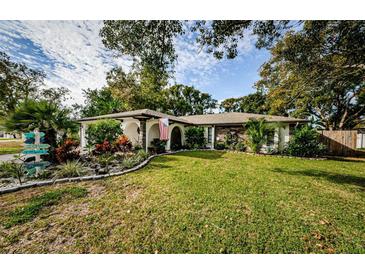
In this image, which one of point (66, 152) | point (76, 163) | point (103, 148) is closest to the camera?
point (76, 163)

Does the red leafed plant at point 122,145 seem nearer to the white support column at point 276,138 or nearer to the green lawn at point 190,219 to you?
the green lawn at point 190,219

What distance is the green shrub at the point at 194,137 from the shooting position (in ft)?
47.9

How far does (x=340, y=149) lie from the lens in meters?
12.1

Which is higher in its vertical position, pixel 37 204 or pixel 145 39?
pixel 145 39

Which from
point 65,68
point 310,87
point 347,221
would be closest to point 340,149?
point 310,87

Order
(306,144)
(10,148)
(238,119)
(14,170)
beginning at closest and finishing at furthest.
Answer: (14,170), (306,144), (10,148), (238,119)

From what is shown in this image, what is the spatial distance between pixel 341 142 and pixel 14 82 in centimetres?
3258

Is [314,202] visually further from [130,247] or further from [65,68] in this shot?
[65,68]

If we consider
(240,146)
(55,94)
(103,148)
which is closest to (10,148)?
(55,94)

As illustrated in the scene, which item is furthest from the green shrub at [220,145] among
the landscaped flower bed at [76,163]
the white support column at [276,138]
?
the landscaped flower bed at [76,163]

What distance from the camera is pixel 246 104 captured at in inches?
1220

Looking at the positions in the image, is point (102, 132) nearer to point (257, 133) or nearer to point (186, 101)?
point (257, 133)

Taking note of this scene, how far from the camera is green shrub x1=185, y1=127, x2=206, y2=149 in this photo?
14.6 m

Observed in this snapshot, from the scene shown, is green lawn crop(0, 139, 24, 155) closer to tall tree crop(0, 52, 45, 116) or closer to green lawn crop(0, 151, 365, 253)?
tall tree crop(0, 52, 45, 116)
